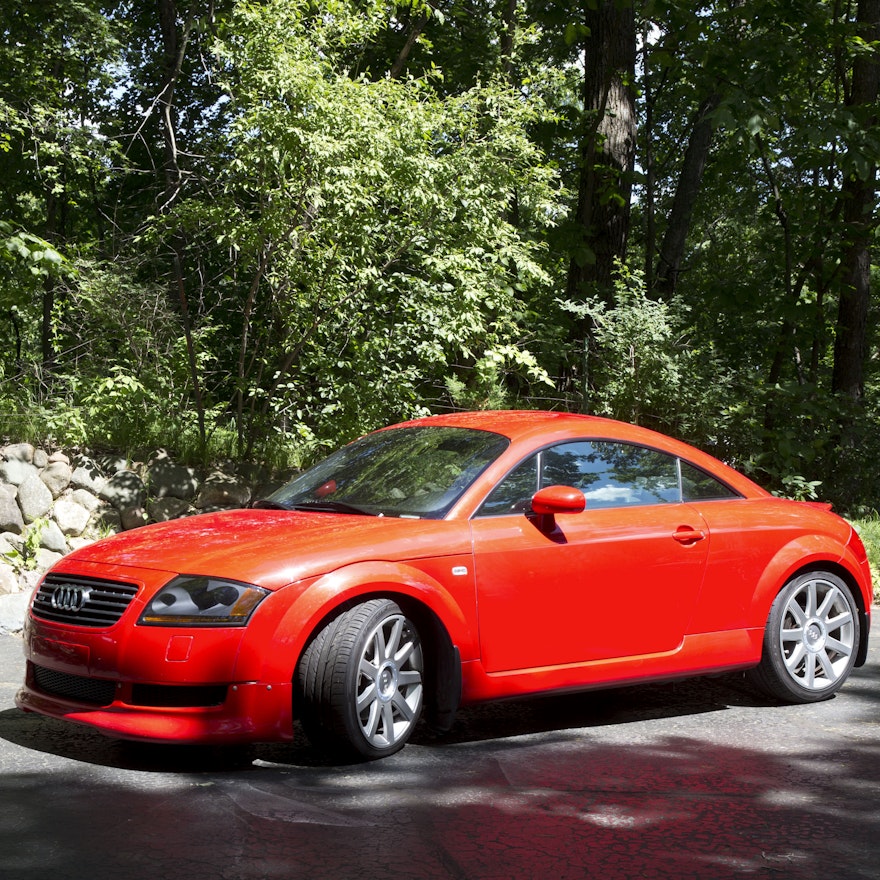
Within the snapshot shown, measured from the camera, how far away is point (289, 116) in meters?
10.5

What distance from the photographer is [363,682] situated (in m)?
5.11

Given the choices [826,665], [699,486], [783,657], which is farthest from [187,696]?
[826,665]

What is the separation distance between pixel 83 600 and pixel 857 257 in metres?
14.8

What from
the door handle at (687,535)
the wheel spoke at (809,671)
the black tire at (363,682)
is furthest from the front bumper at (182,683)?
the wheel spoke at (809,671)

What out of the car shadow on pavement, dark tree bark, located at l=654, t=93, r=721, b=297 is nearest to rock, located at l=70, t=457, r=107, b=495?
the car shadow on pavement

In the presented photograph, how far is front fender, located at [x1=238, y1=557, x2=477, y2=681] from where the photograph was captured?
15.9 ft

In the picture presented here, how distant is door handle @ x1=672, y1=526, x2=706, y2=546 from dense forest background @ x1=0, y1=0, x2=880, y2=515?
5.32 m

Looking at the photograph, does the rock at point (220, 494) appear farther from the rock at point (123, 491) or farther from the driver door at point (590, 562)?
the driver door at point (590, 562)

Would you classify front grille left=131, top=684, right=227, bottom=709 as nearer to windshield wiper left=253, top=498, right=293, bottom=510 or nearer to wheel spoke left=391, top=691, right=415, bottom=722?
wheel spoke left=391, top=691, right=415, bottom=722

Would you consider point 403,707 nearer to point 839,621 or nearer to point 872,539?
point 839,621

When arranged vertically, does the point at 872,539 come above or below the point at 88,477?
below

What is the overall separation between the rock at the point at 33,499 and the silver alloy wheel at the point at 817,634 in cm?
768

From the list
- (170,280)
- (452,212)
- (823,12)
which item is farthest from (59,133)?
(823,12)

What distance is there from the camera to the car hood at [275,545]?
4.99m
